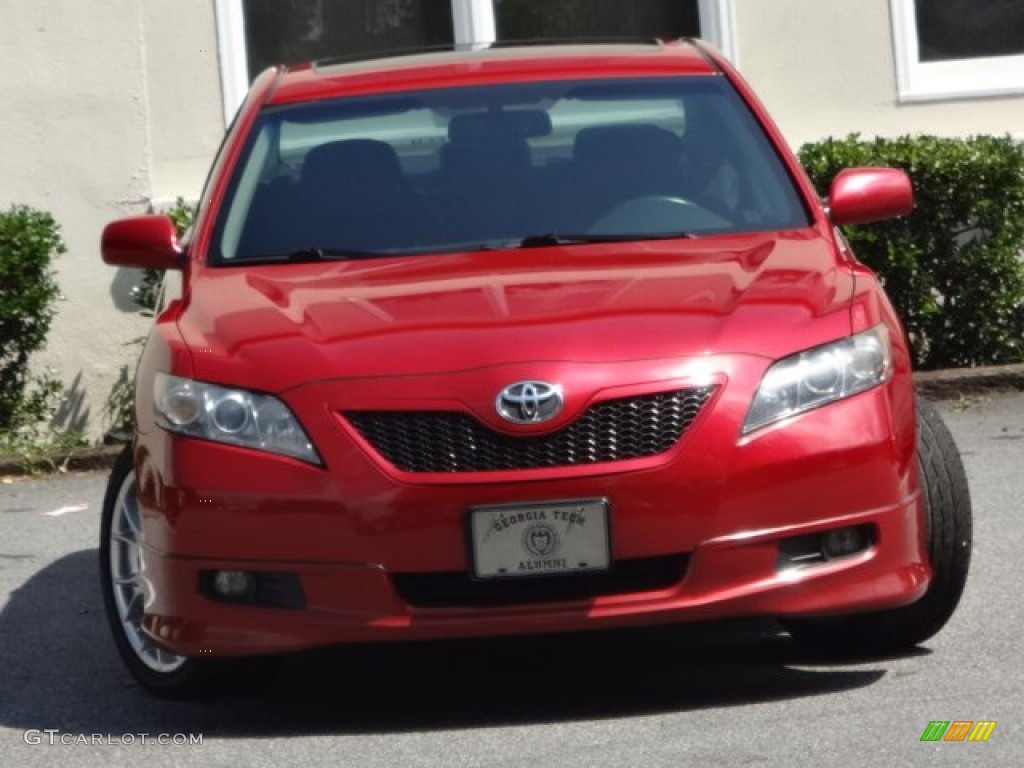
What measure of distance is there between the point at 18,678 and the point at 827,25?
6.94 m

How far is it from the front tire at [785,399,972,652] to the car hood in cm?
65

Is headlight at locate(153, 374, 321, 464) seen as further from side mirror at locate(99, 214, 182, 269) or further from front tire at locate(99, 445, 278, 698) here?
side mirror at locate(99, 214, 182, 269)

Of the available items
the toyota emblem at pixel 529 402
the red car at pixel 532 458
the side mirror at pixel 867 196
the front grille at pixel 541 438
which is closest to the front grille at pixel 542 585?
the red car at pixel 532 458

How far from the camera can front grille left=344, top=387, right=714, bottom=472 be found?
5262 mm

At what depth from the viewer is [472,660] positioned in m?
6.30

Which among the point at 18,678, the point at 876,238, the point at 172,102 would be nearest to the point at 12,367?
the point at 172,102

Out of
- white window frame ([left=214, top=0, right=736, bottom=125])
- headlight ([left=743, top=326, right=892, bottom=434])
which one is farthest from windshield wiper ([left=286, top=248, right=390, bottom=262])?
white window frame ([left=214, top=0, right=736, bottom=125])

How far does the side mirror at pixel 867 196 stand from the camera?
6496 mm

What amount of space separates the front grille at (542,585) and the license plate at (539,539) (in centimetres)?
4

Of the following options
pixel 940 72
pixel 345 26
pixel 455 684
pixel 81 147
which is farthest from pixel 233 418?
pixel 940 72

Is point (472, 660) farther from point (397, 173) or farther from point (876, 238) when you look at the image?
point (876, 238)

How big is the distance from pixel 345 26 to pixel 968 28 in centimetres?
331

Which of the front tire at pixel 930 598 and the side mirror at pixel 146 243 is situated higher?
the side mirror at pixel 146 243

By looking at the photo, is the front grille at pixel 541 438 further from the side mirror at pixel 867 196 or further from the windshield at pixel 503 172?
the side mirror at pixel 867 196
